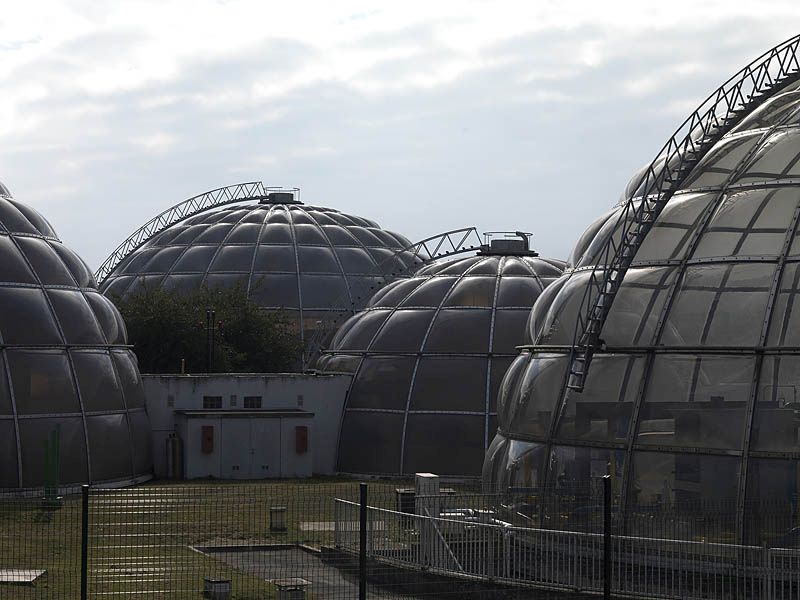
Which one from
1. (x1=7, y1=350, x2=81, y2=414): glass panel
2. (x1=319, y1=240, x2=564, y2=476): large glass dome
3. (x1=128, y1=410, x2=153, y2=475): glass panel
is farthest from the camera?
(x1=319, y1=240, x2=564, y2=476): large glass dome

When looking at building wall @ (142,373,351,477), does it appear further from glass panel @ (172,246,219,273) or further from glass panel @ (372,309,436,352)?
glass panel @ (172,246,219,273)

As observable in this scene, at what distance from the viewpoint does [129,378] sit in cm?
4425

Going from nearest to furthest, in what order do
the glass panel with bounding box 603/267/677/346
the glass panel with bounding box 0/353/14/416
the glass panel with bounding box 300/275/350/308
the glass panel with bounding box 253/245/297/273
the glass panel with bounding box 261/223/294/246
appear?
1. the glass panel with bounding box 603/267/677/346
2. the glass panel with bounding box 0/353/14/416
3. the glass panel with bounding box 300/275/350/308
4. the glass panel with bounding box 253/245/297/273
5. the glass panel with bounding box 261/223/294/246

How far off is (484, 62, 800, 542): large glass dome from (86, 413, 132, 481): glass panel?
1736 centimetres

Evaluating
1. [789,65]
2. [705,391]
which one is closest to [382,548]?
[705,391]

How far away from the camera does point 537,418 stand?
26844 millimetres

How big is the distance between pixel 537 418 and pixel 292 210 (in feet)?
162

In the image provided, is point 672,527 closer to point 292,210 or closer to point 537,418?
point 537,418

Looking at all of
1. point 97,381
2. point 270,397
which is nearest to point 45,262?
point 97,381

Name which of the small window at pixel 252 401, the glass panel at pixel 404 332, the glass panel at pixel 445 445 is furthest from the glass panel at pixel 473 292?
the small window at pixel 252 401

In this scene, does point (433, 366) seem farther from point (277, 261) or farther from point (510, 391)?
point (277, 261)

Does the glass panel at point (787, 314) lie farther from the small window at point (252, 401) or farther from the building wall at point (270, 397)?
the small window at point (252, 401)

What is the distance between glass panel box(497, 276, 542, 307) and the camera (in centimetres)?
4825

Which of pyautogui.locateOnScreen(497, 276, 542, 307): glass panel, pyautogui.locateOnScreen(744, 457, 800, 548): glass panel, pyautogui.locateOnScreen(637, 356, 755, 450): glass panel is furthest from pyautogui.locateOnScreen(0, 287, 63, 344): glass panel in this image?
Answer: pyautogui.locateOnScreen(744, 457, 800, 548): glass panel
